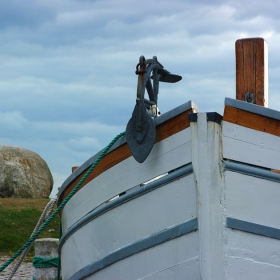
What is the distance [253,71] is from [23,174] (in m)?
10.3

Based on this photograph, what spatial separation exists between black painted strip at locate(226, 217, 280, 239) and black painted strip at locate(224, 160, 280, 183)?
29cm

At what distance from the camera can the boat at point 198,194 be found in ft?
10.8

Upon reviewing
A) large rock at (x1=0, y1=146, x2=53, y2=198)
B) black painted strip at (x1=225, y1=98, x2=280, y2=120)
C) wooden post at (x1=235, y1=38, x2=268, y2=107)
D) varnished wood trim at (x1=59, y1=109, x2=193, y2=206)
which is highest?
large rock at (x1=0, y1=146, x2=53, y2=198)

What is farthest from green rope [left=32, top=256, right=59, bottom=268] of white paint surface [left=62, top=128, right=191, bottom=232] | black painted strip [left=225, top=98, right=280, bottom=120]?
black painted strip [left=225, top=98, right=280, bottom=120]

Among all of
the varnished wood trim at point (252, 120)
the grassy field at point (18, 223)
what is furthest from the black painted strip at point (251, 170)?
the grassy field at point (18, 223)

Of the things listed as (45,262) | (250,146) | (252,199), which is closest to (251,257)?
(252,199)

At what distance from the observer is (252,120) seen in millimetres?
3342

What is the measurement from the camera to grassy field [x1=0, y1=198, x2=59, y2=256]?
32.2ft

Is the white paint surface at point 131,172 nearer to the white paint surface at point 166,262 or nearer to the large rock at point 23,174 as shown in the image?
the white paint surface at point 166,262

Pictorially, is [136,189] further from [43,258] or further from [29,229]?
[29,229]

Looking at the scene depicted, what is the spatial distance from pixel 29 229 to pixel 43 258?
4.90m

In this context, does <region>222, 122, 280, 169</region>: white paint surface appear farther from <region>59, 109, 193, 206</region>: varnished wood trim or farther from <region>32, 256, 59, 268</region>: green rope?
<region>32, 256, 59, 268</region>: green rope

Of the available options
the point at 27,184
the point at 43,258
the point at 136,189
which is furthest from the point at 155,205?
the point at 27,184

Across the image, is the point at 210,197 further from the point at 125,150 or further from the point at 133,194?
the point at 125,150
